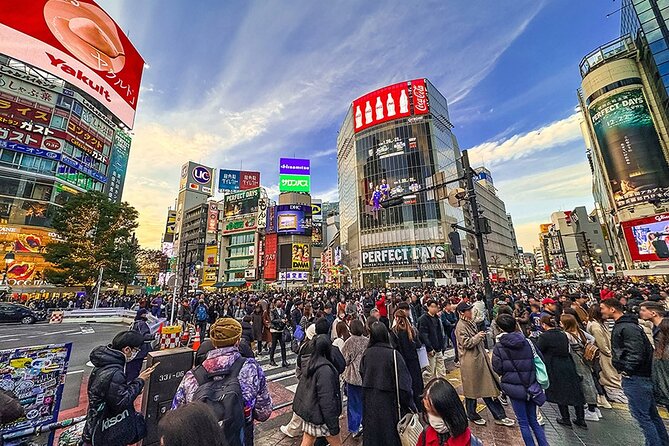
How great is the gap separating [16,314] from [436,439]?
28.3 metres

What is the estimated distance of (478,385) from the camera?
181 inches

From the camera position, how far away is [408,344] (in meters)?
4.68

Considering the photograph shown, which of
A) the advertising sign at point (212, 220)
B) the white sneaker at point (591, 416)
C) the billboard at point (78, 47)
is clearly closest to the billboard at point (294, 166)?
the advertising sign at point (212, 220)

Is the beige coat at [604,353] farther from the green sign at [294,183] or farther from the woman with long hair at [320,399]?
the green sign at [294,183]

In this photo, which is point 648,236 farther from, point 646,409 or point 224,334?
point 224,334

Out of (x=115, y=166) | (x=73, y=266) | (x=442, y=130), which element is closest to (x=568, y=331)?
(x=73, y=266)

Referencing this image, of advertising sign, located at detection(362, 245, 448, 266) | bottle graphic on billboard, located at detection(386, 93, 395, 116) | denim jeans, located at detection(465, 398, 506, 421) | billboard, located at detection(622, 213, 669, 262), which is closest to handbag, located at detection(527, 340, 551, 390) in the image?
denim jeans, located at detection(465, 398, 506, 421)

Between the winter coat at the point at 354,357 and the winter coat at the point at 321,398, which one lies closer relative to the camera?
the winter coat at the point at 321,398

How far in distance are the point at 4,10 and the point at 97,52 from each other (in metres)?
1.43

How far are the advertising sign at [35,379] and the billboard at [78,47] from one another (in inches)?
214

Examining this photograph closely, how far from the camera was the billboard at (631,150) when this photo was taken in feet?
108

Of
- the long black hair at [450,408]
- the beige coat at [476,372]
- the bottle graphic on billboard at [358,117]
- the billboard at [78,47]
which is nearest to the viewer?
the long black hair at [450,408]

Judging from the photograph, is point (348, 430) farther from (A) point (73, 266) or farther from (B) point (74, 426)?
(A) point (73, 266)

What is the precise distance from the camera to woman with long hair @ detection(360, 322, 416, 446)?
10.6 ft
